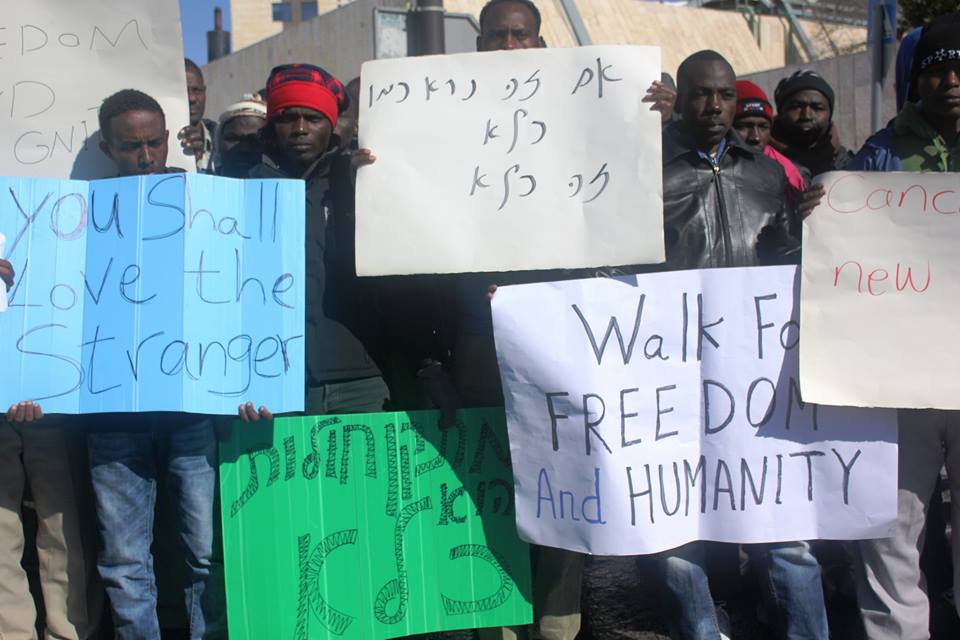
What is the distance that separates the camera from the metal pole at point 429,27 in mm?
5453

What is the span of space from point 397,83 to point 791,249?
140 centimetres

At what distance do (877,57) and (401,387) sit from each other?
3.94m

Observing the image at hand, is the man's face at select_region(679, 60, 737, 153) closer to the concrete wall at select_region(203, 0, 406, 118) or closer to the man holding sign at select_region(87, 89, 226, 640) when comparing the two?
the man holding sign at select_region(87, 89, 226, 640)

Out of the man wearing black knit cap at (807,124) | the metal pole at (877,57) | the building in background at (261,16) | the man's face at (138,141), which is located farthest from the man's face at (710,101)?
the building in background at (261,16)

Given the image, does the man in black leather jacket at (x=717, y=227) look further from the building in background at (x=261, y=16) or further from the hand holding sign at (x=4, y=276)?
the building in background at (x=261, y=16)

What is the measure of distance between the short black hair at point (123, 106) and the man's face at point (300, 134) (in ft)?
1.33

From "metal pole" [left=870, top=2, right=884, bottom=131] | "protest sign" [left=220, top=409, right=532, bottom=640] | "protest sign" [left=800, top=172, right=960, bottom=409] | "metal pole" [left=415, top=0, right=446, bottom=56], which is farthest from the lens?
"metal pole" [left=870, top=2, right=884, bottom=131]

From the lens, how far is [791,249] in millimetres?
3350

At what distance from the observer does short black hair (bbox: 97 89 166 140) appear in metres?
3.42

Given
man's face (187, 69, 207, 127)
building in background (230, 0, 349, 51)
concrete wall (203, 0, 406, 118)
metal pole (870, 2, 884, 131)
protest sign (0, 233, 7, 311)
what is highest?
building in background (230, 0, 349, 51)

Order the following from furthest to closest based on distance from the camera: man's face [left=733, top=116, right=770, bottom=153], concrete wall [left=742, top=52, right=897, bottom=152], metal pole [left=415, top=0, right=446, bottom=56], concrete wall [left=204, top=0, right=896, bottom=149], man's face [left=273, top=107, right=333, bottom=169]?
concrete wall [left=204, top=0, right=896, bottom=149]
concrete wall [left=742, top=52, right=897, bottom=152]
metal pole [left=415, top=0, right=446, bottom=56]
man's face [left=733, top=116, right=770, bottom=153]
man's face [left=273, top=107, right=333, bottom=169]

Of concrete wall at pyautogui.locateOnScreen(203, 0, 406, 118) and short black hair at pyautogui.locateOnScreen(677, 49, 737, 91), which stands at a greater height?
concrete wall at pyautogui.locateOnScreen(203, 0, 406, 118)

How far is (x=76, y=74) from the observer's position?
365 centimetres

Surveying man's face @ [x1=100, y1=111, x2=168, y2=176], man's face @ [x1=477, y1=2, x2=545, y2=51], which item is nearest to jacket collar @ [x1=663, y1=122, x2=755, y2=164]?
man's face @ [x1=477, y1=2, x2=545, y2=51]
